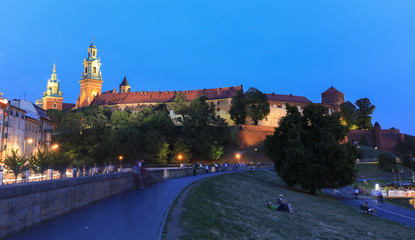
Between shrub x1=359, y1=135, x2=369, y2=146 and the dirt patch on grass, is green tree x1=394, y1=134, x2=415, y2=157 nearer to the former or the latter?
shrub x1=359, y1=135, x2=369, y2=146

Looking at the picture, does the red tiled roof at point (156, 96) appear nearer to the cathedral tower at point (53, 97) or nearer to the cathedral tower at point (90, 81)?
the cathedral tower at point (90, 81)

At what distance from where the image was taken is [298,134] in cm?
3619

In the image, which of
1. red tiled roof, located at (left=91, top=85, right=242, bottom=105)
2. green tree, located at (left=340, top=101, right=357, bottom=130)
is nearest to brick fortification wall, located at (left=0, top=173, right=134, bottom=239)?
red tiled roof, located at (left=91, top=85, right=242, bottom=105)

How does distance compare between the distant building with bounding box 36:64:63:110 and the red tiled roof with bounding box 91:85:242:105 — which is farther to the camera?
the distant building with bounding box 36:64:63:110

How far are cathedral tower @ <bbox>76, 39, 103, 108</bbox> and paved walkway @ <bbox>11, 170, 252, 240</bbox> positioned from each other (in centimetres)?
14189

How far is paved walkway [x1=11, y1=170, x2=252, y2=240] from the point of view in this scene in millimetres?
10586

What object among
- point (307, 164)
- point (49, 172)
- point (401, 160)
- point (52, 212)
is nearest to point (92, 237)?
point (52, 212)

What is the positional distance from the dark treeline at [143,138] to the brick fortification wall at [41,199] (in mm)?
56915

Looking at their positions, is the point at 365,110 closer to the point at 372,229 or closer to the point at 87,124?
the point at 87,124

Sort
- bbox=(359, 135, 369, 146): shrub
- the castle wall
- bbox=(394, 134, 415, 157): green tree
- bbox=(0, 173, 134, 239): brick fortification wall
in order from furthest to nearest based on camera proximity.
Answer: bbox=(359, 135, 369, 146): shrub
bbox=(394, 134, 415, 157): green tree
the castle wall
bbox=(0, 173, 134, 239): brick fortification wall

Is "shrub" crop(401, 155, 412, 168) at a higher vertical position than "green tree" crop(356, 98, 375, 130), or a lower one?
lower

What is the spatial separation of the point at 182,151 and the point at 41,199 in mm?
67462

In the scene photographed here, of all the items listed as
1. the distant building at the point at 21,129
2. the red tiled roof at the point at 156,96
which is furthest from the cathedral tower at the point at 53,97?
the distant building at the point at 21,129

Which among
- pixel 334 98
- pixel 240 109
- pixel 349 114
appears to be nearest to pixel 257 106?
pixel 240 109
